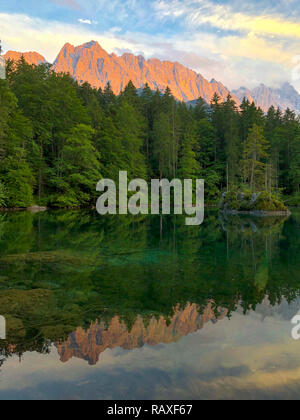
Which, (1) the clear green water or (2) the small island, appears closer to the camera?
(1) the clear green water

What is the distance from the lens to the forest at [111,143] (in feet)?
103

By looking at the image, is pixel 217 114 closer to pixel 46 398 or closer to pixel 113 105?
pixel 113 105

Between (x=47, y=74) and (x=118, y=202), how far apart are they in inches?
836

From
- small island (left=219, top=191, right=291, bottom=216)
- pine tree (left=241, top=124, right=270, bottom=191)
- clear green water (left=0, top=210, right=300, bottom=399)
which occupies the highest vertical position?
pine tree (left=241, top=124, right=270, bottom=191)

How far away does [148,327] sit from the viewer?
16.5 ft

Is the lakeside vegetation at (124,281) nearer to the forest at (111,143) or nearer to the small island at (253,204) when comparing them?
the small island at (253,204)

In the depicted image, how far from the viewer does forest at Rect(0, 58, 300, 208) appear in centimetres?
3144

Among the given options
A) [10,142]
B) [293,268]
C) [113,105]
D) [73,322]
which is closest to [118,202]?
[10,142]

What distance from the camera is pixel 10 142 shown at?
29875 millimetres

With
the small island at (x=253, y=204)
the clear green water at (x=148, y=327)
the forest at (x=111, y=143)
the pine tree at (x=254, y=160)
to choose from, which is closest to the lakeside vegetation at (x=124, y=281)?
the clear green water at (x=148, y=327)

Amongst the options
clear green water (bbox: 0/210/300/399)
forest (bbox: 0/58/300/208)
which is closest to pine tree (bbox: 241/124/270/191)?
forest (bbox: 0/58/300/208)

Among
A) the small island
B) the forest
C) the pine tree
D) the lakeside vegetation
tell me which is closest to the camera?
the lakeside vegetation

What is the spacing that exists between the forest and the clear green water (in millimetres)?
21840

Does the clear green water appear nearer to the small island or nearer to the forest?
the forest
